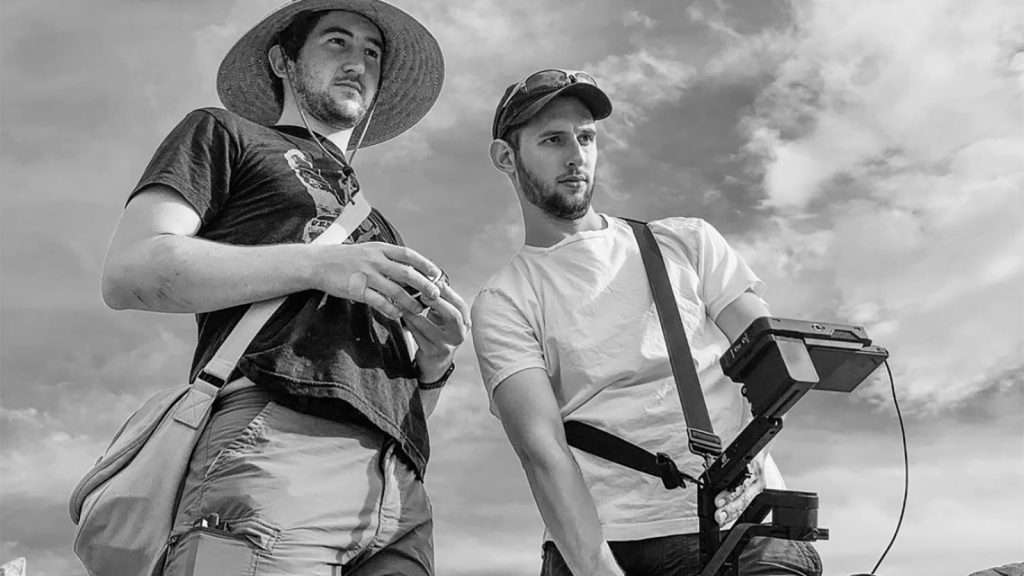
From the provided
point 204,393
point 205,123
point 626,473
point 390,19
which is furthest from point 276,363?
point 390,19

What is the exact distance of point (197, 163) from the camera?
10.9 feet

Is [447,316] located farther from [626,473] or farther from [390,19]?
[390,19]

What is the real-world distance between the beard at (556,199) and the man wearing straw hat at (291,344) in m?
1.04

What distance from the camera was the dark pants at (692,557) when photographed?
11.7 feet

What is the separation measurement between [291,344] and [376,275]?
358 mm

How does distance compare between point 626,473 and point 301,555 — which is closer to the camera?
point 301,555

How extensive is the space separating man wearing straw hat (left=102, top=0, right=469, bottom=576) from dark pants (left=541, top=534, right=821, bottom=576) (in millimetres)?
805

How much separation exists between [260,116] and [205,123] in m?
1.22

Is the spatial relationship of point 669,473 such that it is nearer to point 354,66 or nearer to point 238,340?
point 238,340

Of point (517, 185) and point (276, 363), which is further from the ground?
point (517, 185)

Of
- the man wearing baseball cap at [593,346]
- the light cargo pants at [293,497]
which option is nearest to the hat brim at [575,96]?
the man wearing baseball cap at [593,346]

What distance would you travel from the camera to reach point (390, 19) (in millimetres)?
4250

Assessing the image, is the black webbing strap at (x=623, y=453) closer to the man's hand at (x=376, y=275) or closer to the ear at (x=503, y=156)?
the man's hand at (x=376, y=275)

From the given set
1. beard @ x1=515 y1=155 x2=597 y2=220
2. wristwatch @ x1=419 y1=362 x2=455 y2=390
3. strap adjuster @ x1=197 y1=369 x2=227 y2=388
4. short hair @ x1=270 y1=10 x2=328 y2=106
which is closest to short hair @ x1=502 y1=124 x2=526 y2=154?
beard @ x1=515 y1=155 x2=597 y2=220
